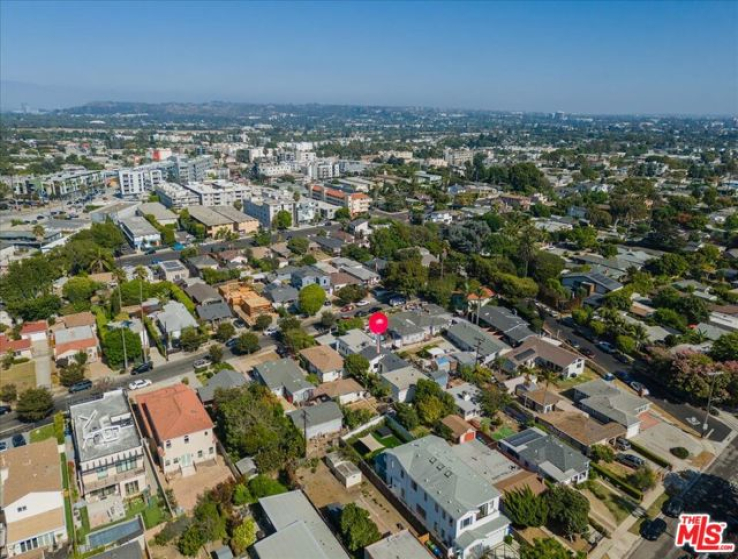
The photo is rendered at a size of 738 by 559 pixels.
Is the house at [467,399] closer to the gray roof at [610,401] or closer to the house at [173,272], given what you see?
the gray roof at [610,401]

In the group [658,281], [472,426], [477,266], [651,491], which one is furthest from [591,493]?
[658,281]

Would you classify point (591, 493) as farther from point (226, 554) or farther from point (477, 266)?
point (477, 266)

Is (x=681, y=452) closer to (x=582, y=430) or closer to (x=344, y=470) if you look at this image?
(x=582, y=430)

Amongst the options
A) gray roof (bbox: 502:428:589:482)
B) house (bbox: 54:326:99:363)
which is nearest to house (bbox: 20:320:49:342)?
house (bbox: 54:326:99:363)

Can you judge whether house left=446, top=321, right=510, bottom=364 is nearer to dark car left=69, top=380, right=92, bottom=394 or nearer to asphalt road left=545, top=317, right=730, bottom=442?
asphalt road left=545, top=317, right=730, bottom=442

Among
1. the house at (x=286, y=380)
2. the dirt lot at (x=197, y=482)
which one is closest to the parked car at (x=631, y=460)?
the house at (x=286, y=380)

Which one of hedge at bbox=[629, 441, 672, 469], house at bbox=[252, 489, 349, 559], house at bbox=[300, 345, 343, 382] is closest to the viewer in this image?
house at bbox=[252, 489, 349, 559]

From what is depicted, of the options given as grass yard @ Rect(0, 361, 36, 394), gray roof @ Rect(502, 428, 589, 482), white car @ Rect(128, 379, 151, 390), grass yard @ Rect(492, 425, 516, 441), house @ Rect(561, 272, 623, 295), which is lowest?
grass yard @ Rect(0, 361, 36, 394)
